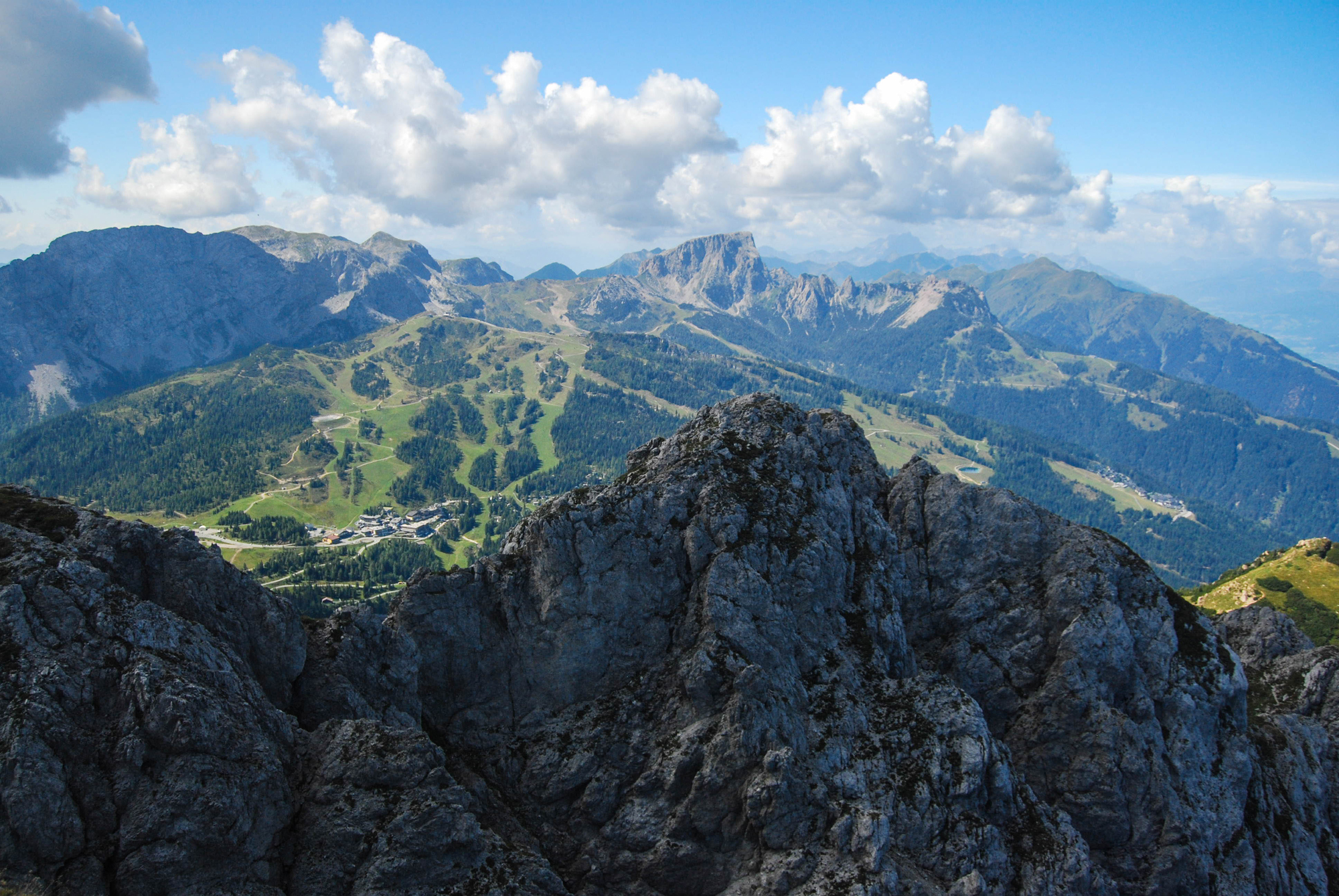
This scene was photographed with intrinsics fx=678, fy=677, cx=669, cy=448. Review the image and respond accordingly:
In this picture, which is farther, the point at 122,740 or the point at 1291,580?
the point at 1291,580

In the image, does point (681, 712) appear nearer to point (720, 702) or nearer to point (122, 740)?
point (720, 702)

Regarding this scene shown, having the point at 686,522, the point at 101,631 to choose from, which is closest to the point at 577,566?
the point at 686,522

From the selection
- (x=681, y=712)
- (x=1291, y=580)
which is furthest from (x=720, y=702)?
(x=1291, y=580)

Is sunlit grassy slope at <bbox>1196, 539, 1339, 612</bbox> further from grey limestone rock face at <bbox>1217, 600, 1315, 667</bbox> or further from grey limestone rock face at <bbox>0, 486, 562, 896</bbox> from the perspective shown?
grey limestone rock face at <bbox>0, 486, 562, 896</bbox>

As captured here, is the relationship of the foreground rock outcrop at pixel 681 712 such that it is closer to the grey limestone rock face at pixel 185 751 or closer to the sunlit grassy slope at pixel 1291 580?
the grey limestone rock face at pixel 185 751

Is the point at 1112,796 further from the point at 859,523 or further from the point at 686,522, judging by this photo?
the point at 686,522

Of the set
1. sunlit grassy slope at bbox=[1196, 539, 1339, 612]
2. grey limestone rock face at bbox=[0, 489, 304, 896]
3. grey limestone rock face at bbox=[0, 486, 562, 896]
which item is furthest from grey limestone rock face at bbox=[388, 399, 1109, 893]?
sunlit grassy slope at bbox=[1196, 539, 1339, 612]

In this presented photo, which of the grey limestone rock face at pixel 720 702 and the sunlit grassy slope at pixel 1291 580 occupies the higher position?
the grey limestone rock face at pixel 720 702

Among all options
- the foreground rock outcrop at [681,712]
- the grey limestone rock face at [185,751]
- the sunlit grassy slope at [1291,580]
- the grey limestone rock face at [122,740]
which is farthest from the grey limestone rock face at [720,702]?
the sunlit grassy slope at [1291,580]
